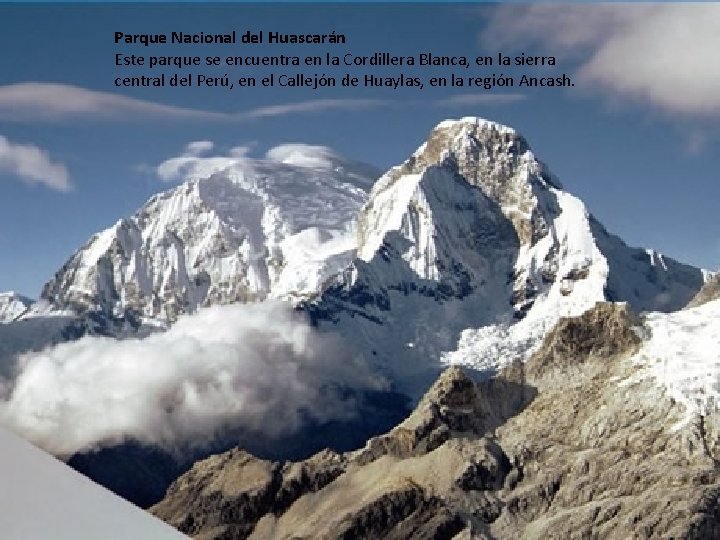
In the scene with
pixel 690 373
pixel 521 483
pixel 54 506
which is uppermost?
pixel 690 373

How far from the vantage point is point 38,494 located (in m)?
4.96

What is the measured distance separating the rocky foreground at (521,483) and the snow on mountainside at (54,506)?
153m

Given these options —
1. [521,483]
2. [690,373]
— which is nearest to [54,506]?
[521,483]

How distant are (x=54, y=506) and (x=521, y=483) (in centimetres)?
17747

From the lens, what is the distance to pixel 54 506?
4.94 metres

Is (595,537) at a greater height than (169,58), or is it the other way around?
(169,58)

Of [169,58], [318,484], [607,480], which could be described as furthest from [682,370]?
[169,58]

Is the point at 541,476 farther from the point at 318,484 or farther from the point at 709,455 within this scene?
the point at 318,484

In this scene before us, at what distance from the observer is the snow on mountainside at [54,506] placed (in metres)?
4.86

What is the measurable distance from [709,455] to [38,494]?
572ft

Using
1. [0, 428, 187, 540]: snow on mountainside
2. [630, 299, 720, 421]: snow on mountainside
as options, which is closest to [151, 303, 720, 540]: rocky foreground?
[630, 299, 720, 421]: snow on mountainside

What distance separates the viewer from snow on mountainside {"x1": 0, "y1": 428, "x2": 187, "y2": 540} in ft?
15.9

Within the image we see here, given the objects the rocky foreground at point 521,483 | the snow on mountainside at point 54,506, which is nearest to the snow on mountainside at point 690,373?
the rocky foreground at point 521,483

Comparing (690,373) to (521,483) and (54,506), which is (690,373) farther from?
(54,506)
